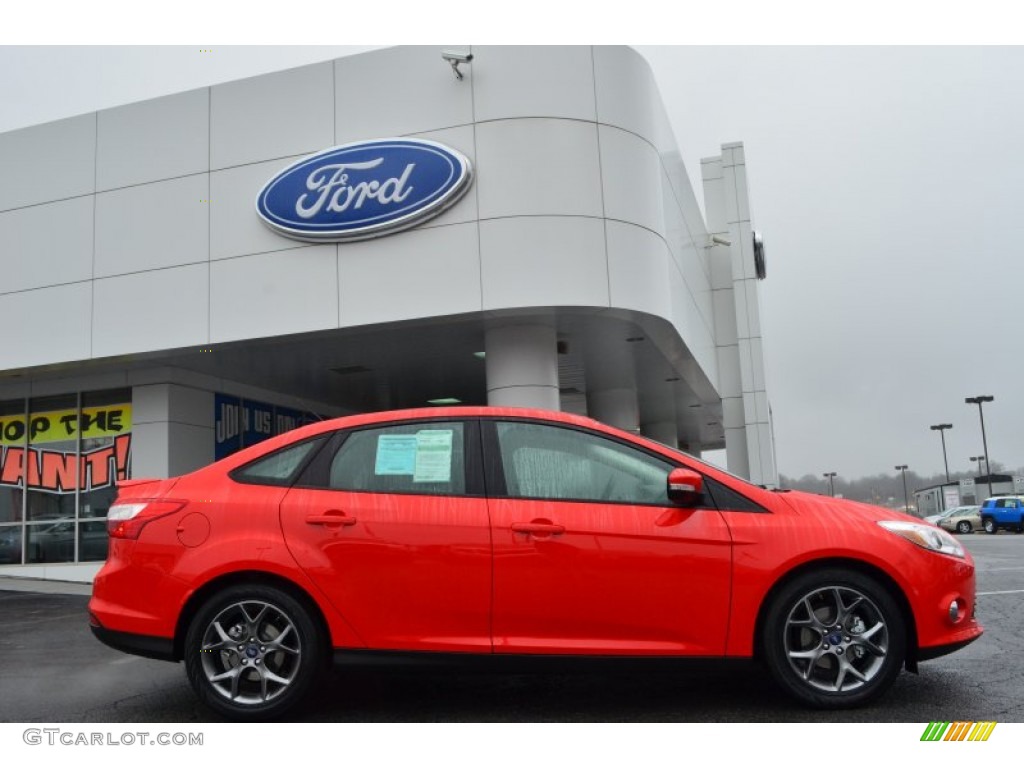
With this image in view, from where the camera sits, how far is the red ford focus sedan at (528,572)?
14.9ft

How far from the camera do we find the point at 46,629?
29.3 feet

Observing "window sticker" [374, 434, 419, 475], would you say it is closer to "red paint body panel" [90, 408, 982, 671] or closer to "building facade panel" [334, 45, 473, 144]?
"red paint body panel" [90, 408, 982, 671]

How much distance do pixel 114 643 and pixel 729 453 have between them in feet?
69.2

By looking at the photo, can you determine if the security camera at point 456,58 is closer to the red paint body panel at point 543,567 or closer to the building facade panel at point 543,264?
the building facade panel at point 543,264

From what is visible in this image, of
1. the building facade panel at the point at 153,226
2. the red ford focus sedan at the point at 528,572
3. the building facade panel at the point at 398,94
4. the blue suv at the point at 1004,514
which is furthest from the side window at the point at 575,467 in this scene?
the blue suv at the point at 1004,514

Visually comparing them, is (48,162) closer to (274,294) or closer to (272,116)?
(272,116)

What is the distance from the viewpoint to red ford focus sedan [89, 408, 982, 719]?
4.53 metres

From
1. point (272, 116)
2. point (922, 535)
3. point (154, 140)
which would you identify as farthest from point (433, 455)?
point (154, 140)

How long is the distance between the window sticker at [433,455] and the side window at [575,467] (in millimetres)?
282

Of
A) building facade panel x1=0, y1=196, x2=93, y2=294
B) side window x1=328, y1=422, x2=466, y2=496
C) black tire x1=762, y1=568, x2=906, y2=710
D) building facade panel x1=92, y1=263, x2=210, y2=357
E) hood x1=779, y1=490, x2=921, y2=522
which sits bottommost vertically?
black tire x1=762, y1=568, x2=906, y2=710

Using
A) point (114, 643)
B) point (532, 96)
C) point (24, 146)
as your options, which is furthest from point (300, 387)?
point (114, 643)

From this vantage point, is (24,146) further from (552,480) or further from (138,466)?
(552,480)

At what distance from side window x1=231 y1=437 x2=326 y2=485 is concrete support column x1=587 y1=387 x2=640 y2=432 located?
47.1 feet

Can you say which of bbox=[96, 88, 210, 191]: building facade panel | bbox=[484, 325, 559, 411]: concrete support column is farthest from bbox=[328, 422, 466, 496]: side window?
bbox=[96, 88, 210, 191]: building facade panel
